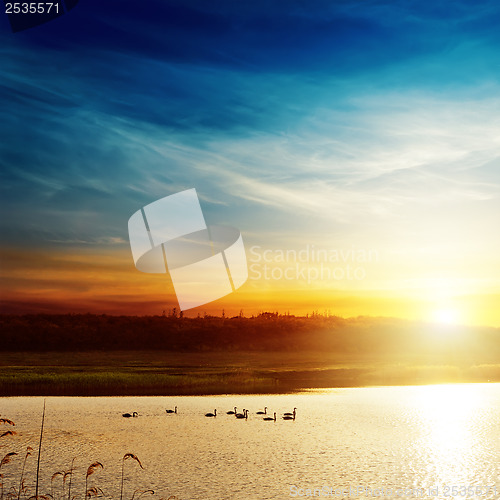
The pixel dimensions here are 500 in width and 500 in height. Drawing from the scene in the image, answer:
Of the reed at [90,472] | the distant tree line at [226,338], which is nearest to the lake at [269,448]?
the reed at [90,472]

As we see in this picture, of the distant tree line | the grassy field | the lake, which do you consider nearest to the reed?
the lake

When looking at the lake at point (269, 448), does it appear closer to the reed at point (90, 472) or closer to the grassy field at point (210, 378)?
the reed at point (90, 472)

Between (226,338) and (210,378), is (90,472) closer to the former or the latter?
(210,378)

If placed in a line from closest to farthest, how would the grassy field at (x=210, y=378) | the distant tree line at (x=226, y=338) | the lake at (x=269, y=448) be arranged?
the lake at (x=269, y=448) < the grassy field at (x=210, y=378) < the distant tree line at (x=226, y=338)

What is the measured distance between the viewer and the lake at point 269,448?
56.7 feet

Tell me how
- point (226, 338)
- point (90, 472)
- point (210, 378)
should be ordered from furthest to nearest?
point (226, 338), point (210, 378), point (90, 472)

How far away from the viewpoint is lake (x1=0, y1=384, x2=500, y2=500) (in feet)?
56.7

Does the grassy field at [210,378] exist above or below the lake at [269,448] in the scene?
above

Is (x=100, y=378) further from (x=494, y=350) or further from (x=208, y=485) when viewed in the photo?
(x=494, y=350)

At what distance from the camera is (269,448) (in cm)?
2316

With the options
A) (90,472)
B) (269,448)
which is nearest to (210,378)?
(269,448)

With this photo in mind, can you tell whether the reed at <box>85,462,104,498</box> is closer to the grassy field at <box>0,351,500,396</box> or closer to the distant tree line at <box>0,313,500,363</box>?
the grassy field at <box>0,351,500,396</box>

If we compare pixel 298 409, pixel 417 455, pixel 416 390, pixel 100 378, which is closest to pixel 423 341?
pixel 416 390

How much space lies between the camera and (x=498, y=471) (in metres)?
19.0
